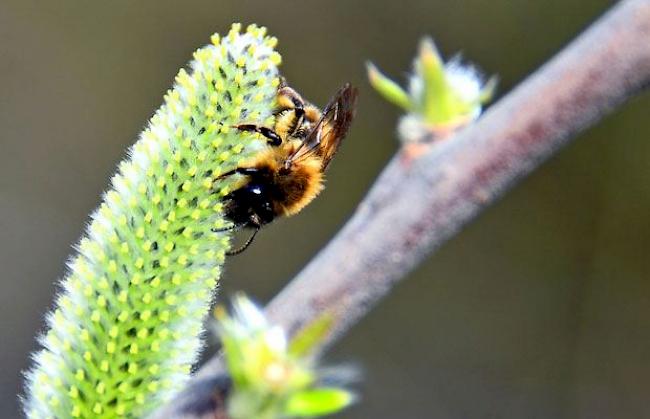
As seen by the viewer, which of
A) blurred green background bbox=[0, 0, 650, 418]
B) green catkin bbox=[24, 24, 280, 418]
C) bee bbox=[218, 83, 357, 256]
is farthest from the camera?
blurred green background bbox=[0, 0, 650, 418]

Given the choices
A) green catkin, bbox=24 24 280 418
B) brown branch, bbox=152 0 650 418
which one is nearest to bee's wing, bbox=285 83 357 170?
green catkin, bbox=24 24 280 418

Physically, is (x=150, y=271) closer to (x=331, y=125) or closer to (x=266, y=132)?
(x=266, y=132)

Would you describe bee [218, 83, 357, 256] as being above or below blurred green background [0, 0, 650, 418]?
below

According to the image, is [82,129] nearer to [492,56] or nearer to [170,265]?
[492,56]

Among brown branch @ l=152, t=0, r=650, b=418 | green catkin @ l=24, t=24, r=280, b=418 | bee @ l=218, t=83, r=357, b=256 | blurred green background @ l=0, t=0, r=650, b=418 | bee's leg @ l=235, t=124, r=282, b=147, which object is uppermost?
blurred green background @ l=0, t=0, r=650, b=418

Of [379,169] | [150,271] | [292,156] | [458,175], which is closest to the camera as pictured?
[458,175]

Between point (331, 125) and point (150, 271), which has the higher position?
point (331, 125)

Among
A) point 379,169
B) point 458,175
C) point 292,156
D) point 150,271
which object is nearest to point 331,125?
point 292,156

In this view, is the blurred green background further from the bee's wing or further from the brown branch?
the brown branch
